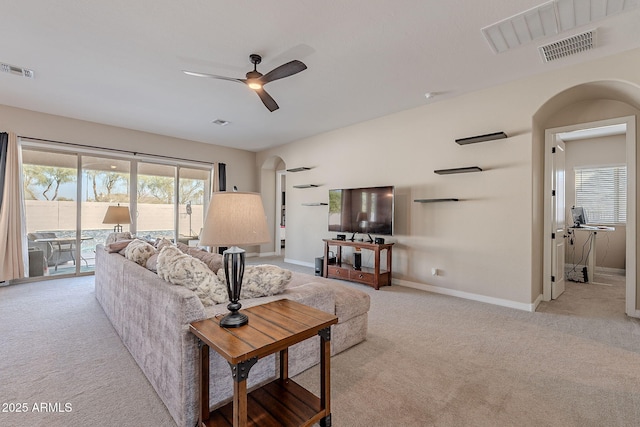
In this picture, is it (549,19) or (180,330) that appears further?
(549,19)

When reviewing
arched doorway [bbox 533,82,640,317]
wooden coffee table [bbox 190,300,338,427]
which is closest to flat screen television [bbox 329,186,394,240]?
arched doorway [bbox 533,82,640,317]

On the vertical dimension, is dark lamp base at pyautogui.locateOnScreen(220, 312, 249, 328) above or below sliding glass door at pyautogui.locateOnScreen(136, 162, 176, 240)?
below

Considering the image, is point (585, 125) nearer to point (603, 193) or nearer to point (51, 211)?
point (603, 193)

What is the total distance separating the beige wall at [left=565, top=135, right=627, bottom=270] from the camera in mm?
5449

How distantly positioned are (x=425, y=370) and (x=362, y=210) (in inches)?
116

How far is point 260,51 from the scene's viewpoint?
2.88 metres

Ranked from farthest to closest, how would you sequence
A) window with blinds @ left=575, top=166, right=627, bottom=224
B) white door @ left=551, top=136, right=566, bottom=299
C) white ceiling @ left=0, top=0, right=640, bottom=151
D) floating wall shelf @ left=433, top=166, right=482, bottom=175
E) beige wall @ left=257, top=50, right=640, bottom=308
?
window with blinds @ left=575, top=166, right=627, bottom=224, white door @ left=551, top=136, right=566, bottom=299, floating wall shelf @ left=433, top=166, right=482, bottom=175, beige wall @ left=257, top=50, right=640, bottom=308, white ceiling @ left=0, top=0, right=640, bottom=151

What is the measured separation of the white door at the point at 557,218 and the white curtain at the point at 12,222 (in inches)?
313

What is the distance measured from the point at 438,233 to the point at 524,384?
2.44 metres

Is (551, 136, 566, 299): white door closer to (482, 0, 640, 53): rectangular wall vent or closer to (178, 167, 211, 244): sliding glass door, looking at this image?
(482, 0, 640, 53): rectangular wall vent

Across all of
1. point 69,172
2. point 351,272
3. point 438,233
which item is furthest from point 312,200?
point 69,172

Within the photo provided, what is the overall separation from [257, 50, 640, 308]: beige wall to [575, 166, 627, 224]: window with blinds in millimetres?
3257

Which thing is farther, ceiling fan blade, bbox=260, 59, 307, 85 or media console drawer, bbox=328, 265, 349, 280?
media console drawer, bbox=328, 265, 349, 280

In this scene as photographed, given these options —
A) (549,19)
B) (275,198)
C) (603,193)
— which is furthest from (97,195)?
(603,193)
